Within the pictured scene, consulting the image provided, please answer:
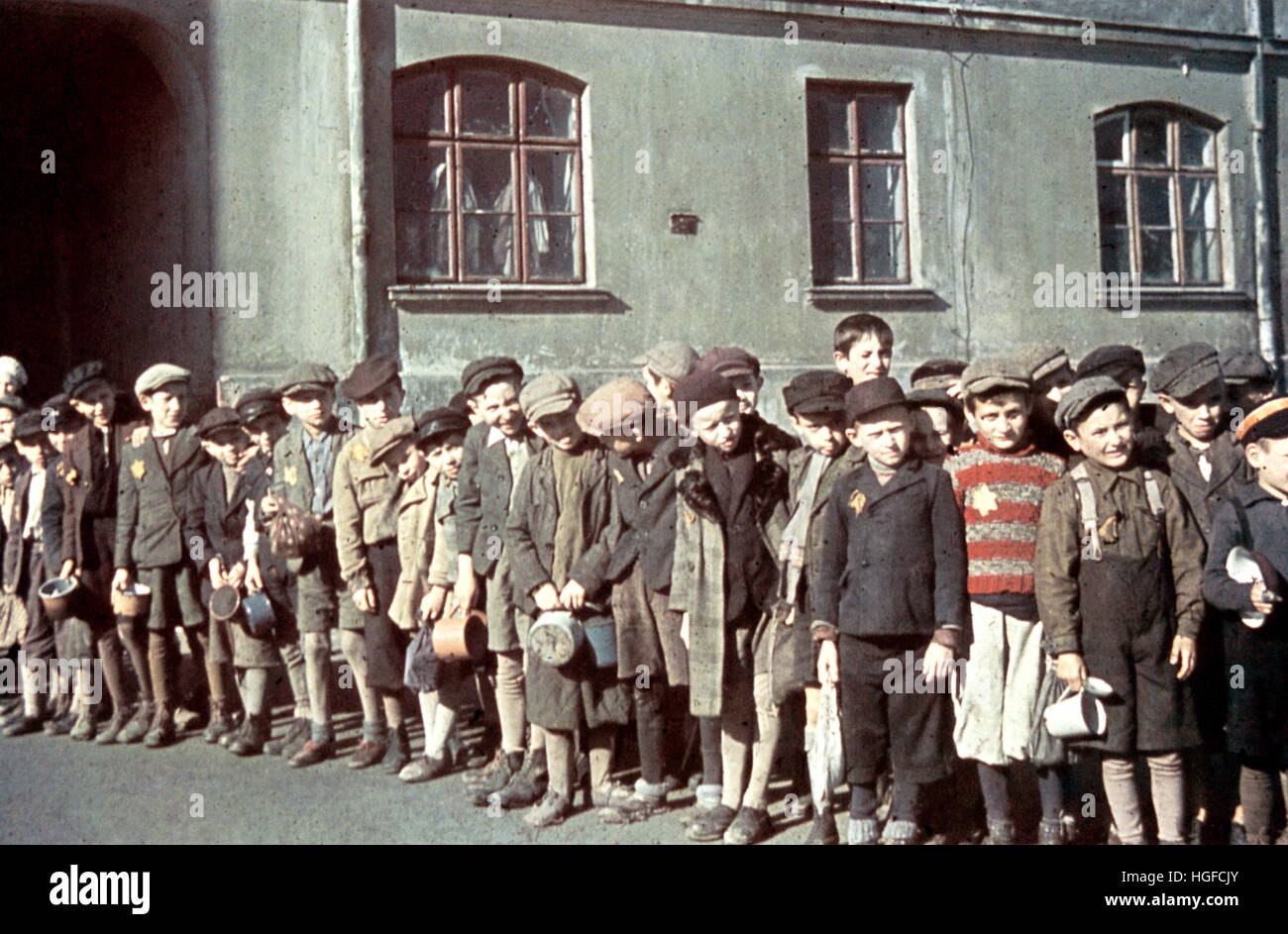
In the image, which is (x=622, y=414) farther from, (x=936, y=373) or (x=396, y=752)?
(x=396, y=752)

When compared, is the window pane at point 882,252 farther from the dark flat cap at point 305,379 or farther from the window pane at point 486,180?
the dark flat cap at point 305,379

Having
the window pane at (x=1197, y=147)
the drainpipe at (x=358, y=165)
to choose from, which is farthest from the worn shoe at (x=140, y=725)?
the window pane at (x=1197, y=147)

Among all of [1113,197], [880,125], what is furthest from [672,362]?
[1113,197]

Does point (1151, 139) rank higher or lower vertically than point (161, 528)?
higher

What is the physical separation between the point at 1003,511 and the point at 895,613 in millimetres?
515

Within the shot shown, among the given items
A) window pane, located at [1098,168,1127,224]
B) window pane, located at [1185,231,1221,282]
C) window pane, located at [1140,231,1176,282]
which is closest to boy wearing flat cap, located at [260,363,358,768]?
window pane, located at [1098,168,1127,224]

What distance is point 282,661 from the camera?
6.87m

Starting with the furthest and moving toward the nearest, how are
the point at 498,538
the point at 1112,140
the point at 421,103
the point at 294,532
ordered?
1. the point at 1112,140
2. the point at 421,103
3. the point at 294,532
4. the point at 498,538

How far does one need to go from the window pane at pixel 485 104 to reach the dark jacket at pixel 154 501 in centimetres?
412

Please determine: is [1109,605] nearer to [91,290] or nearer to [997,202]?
[997,202]

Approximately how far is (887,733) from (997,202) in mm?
7876

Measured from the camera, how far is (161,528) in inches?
270

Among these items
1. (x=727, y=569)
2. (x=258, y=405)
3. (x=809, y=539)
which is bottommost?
(x=727, y=569)
